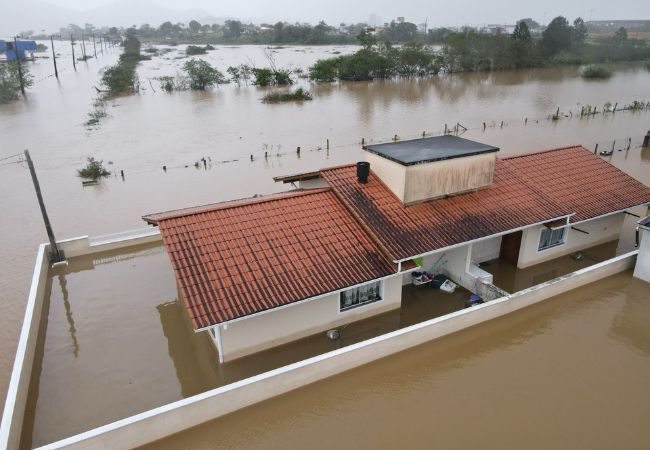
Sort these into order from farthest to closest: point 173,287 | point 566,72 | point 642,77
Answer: point 566,72, point 642,77, point 173,287

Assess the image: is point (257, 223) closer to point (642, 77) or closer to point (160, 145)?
point (160, 145)

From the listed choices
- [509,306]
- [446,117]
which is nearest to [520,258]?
[509,306]

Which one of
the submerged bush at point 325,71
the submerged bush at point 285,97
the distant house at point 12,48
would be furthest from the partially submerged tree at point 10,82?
the submerged bush at point 325,71

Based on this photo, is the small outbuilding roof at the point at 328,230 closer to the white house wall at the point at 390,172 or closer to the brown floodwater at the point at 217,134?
the white house wall at the point at 390,172

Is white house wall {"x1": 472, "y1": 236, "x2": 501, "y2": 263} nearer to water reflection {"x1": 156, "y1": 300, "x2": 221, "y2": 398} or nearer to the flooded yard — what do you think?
the flooded yard

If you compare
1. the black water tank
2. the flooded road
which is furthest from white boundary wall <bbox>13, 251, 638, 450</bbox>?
the black water tank
